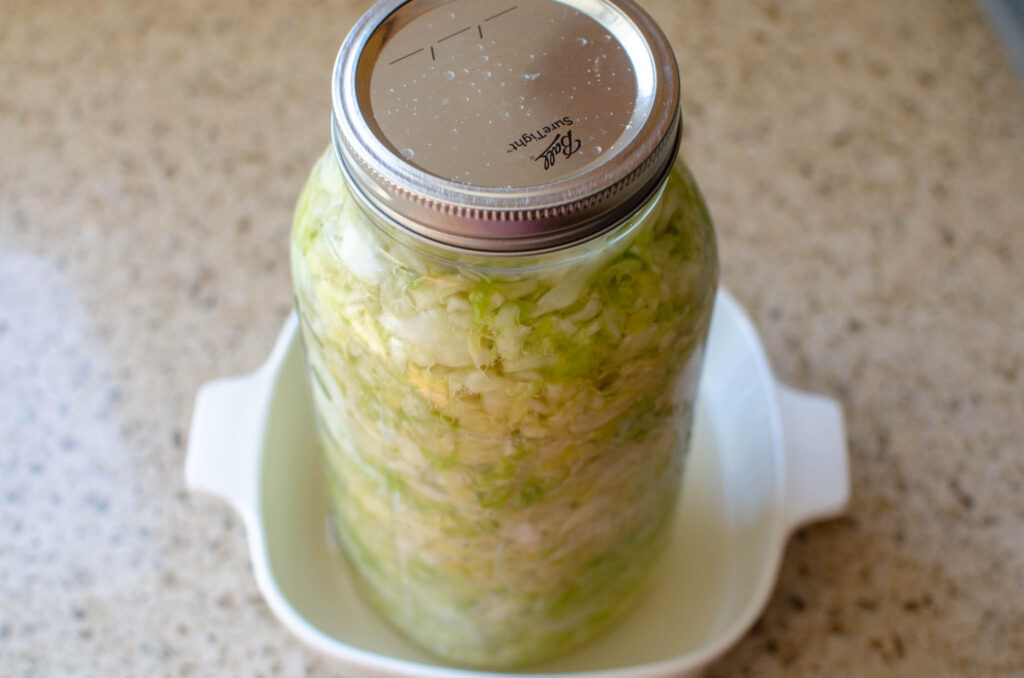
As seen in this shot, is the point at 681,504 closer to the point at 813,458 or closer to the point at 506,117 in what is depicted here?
the point at 813,458

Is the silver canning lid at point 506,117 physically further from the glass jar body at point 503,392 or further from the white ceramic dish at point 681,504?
the white ceramic dish at point 681,504

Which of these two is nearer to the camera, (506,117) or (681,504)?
(506,117)

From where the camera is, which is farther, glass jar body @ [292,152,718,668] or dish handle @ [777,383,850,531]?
dish handle @ [777,383,850,531]

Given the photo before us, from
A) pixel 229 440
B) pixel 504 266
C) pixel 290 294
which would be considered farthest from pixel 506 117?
pixel 290 294

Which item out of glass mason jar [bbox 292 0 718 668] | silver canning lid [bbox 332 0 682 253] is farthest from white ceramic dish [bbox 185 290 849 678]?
silver canning lid [bbox 332 0 682 253]

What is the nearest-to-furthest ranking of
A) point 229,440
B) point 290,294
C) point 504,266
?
point 504,266
point 229,440
point 290,294

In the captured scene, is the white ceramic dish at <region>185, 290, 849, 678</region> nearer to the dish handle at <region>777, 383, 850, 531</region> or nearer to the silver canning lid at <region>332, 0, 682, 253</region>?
the dish handle at <region>777, 383, 850, 531</region>

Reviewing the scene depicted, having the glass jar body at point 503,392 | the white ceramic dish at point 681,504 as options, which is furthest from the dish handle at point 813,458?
the glass jar body at point 503,392
